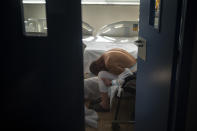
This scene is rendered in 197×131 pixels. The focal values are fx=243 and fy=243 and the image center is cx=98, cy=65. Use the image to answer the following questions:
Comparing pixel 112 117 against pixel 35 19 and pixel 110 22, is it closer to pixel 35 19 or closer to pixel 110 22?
pixel 35 19

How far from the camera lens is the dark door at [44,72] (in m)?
1.78

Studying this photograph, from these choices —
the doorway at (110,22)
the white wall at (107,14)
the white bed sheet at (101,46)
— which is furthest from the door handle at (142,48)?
the white wall at (107,14)

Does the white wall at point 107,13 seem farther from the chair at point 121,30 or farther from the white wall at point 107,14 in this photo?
the chair at point 121,30

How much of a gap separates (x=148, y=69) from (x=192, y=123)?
0.54 meters

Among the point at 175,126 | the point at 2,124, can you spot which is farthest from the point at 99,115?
the point at 175,126

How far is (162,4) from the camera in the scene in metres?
1.34

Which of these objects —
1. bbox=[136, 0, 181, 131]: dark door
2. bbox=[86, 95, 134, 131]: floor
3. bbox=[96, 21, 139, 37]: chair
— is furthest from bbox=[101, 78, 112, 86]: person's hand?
bbox=[96, 21, 139, 37]: chair

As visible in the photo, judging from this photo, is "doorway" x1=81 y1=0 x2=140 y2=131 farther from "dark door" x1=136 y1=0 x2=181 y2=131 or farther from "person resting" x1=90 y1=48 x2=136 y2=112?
"dark door" x1=136 y1=0 x2=181 y2=131

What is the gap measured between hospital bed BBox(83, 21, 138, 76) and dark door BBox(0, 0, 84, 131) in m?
1.81

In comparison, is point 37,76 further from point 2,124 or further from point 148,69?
point 148,69

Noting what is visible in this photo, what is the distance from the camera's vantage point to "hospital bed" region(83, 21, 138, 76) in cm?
390

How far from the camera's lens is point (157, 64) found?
145 cm

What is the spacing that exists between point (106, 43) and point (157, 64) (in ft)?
9.72

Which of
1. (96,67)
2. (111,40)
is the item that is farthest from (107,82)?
(111,40)
